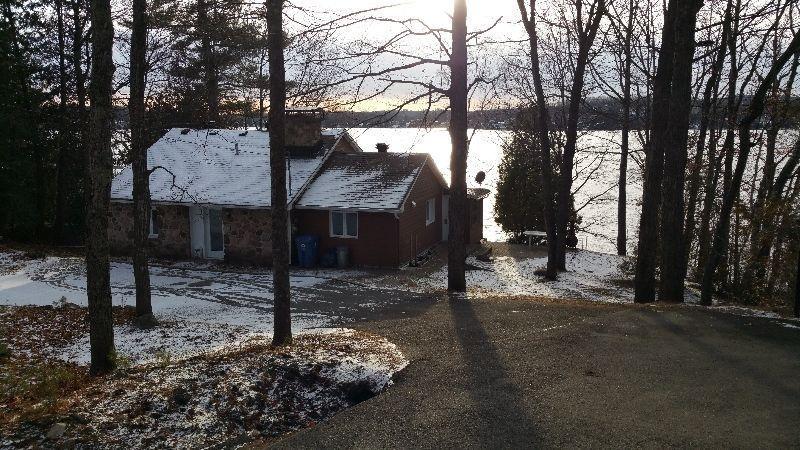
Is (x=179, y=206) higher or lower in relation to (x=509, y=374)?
higher

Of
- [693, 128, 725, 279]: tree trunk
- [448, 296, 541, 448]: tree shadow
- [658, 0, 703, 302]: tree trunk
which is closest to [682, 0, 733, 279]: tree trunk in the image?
[693, 128, 725, 279]: tree trunk

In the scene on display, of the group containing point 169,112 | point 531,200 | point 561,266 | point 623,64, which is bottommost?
point 561,266

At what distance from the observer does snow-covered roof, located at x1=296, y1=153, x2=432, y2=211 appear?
72.7ft

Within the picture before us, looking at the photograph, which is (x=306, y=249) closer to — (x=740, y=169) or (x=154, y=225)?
(x=154, y=225)

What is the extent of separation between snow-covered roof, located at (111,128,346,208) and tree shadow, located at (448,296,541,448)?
45.8 ft

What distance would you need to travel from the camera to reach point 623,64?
25.4 m

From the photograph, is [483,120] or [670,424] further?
[483,120]

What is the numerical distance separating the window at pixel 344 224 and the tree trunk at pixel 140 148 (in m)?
9.53

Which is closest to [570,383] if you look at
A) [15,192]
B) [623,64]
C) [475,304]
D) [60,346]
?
[475,304]

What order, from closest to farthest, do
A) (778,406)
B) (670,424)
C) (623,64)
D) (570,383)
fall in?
(670,424), (778,406), (570,383), (623,64)

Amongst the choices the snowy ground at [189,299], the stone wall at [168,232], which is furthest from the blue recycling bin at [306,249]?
the stone wall at [168,232]

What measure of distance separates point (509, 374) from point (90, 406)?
4998 millimetres

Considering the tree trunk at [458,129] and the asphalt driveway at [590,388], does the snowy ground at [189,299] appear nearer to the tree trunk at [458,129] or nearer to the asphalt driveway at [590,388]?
the tree trunk at [458,129]

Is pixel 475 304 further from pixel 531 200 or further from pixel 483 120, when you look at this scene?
pixel 531 200
